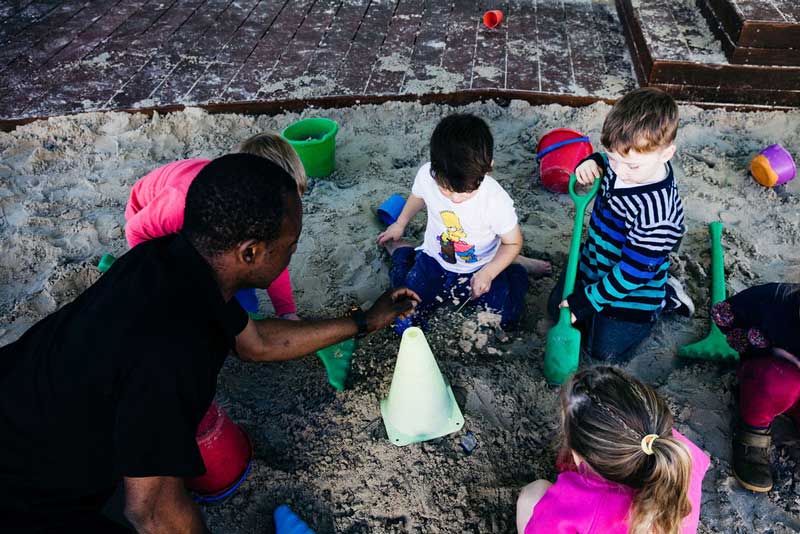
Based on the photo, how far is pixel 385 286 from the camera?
2.45 metres

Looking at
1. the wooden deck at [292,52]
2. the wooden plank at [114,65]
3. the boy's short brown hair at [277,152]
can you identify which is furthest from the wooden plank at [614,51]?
the wooden plank at [114,65]

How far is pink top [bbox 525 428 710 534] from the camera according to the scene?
1.33 meters

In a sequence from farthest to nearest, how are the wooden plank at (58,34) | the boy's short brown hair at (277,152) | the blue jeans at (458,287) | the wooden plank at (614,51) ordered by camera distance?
the wooden plank at (58,34) < the wooden plank at (614,51) < the blue jeans at (458,287) < the boy's short brown hair at (277,152)

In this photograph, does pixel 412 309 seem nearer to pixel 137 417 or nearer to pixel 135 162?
pixel 137 417

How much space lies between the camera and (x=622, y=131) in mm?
1834

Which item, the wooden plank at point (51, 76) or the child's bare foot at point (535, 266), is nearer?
the child's bare foot at point (535, 266)

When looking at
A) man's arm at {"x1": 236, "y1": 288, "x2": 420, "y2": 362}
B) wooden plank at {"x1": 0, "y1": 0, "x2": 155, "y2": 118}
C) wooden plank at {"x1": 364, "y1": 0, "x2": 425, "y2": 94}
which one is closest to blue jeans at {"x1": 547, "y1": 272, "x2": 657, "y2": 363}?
man's arm at {"x1": 236, "y1": 288, "x2": 420, "y2": 362}

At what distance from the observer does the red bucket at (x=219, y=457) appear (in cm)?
167

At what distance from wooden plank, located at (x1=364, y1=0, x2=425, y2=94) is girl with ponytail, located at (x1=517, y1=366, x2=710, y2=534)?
2.47 m

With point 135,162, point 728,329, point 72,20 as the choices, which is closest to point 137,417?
point 728,329

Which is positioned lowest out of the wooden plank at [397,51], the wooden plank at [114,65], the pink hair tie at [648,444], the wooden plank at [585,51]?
the wooden plank at [585,51]

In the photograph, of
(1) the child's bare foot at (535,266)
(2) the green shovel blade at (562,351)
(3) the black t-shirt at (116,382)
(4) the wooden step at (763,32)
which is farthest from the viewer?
(4) the wooden step at (763,32)

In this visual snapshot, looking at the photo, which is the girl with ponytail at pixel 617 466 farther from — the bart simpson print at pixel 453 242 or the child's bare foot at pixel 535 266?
the child's bare foot at pixel 535 266

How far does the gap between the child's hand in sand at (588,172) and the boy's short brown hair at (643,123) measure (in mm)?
225
